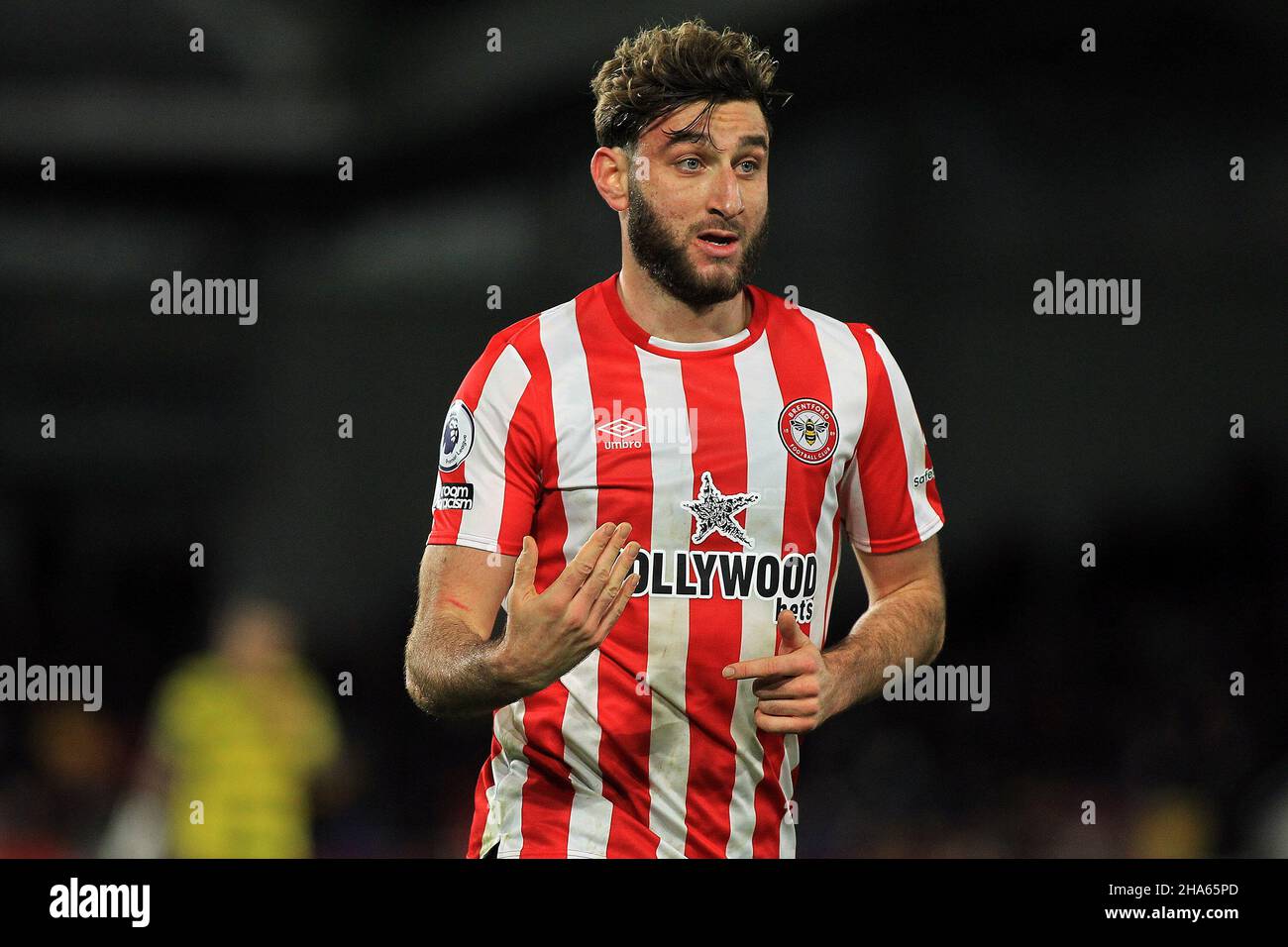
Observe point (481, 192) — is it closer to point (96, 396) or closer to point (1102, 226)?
point (96, 396)

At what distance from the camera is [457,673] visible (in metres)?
2.49

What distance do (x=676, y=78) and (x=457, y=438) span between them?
85 centimetres

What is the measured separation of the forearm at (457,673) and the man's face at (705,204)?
0.83m

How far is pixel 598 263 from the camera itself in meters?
5.17

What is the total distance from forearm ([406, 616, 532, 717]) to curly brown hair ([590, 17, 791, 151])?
1.08m

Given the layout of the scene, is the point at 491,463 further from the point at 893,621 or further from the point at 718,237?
the point at 893,621

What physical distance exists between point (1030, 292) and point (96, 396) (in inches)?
144

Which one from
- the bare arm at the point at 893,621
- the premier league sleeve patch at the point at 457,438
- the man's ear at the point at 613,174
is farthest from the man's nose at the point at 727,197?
the bare arm at the point at 893,621

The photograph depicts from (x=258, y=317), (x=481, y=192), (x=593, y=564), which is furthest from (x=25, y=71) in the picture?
(x=593, y=564)

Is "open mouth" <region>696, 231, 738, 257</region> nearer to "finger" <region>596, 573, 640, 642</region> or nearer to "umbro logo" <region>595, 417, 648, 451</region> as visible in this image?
"umbro logo" <region>595, 417, 648, 451</region>

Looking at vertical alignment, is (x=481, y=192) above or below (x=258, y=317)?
above

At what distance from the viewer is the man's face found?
8.99ft

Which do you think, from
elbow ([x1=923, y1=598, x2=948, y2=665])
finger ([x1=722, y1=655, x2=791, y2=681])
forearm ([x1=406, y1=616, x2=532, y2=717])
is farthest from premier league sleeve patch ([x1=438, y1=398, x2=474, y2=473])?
elbow ([x1=923, y1=598, x2=948, y2=665])

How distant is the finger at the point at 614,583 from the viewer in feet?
7.41
